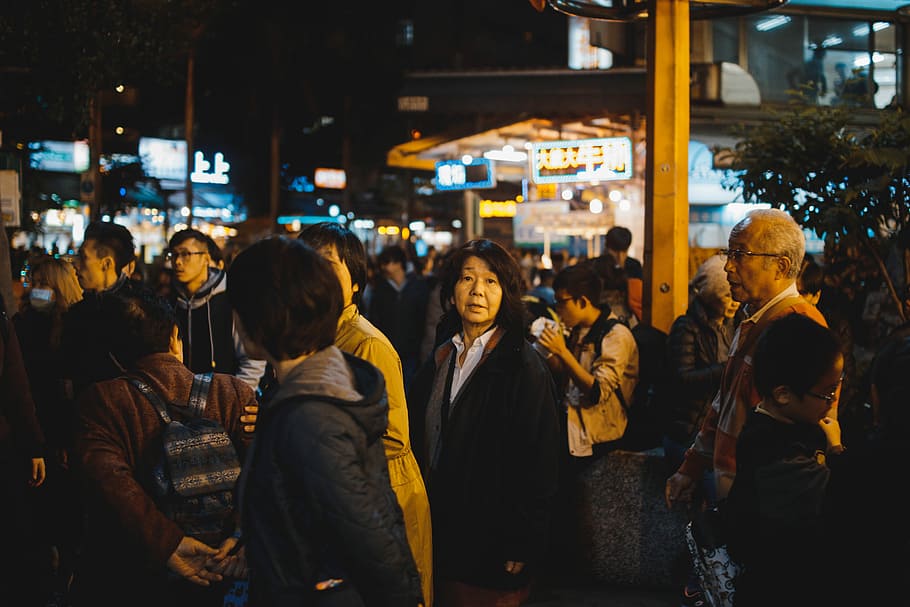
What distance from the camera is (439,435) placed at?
366 cm

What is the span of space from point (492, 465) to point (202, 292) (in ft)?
10.5

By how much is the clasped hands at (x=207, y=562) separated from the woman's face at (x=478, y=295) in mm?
1386

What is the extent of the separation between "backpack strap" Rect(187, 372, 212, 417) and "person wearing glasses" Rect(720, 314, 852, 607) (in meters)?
1.97

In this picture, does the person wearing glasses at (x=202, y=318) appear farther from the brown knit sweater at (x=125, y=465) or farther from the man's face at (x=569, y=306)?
the brown knit sweater at (x=125, y=465)

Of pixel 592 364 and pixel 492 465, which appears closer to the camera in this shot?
pixel 492 465

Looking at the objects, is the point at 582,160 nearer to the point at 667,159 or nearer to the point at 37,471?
the point at 667,159

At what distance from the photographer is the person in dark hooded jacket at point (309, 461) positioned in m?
2.23

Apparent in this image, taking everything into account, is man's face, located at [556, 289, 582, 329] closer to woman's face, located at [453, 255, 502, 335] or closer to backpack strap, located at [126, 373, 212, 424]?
woman's face, located at [453, 255, 502, 335]

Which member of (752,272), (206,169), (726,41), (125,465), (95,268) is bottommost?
(125,465)

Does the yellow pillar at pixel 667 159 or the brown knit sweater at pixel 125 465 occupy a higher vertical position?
the yellow pillar at pixel 667 159

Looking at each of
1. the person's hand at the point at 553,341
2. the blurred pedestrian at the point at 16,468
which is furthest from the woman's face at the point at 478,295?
the blurred pedestrian at the point at 16,468

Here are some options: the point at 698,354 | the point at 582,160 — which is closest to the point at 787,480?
the point at 698,354

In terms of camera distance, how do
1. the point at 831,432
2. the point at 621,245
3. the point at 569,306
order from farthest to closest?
1. the point at 621,245
2. the point at 569,306
3. the point at 831,432

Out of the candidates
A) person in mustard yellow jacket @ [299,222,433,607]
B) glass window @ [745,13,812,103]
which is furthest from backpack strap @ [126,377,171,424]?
glass window @ [745,13,812,103]
